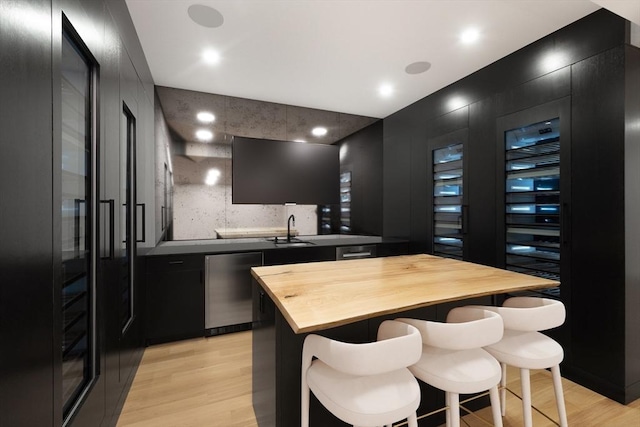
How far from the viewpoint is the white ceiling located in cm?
208

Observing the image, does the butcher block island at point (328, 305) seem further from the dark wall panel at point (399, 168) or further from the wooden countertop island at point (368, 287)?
the dark wall panel at point (399, 168)

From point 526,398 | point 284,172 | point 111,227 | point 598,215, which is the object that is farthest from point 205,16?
point 598,215

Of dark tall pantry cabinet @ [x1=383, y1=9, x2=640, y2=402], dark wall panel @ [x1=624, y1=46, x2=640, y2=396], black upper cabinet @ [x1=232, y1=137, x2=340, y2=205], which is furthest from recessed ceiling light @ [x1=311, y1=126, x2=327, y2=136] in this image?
dark wall panel @ [x1=624, y1=46, x2=640, y2=396]

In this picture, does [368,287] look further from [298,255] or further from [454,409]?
[298,255]

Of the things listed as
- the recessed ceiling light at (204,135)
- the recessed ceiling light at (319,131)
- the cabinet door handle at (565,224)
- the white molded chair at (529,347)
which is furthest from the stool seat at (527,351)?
the recessed ceiling light at (204,135)

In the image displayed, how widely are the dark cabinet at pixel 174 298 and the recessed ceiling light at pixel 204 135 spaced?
144cm

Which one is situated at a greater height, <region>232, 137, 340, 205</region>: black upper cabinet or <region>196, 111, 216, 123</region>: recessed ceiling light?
<region>196, 111, 216, 123</region>: recessed ceiling light

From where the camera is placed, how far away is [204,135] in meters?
3.46

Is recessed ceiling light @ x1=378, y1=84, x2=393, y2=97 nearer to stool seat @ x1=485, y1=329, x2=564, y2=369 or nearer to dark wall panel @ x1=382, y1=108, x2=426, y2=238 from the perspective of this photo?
dark wall panel @ x1=382, y1=108, x2=426, y2=238

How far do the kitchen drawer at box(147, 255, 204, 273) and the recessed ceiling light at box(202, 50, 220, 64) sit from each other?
1917 millimetres

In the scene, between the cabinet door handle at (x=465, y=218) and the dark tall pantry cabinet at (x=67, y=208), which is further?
the cabinet door handle at (x=465, y=218)

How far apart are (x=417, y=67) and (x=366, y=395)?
9.89 ft

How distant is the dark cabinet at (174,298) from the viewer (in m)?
2.80

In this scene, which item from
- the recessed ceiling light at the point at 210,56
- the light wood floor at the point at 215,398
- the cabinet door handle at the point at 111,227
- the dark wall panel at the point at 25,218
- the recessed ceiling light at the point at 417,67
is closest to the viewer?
the dark wall panel at the point at 25,218
